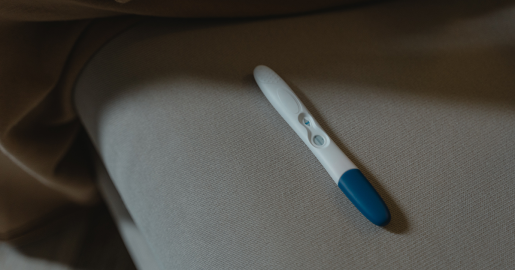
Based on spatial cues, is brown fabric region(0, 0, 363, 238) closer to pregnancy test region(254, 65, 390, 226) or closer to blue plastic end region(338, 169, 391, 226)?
pregnancy test region(254, 65, 390, 226)

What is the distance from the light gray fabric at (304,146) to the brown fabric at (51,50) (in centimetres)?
2

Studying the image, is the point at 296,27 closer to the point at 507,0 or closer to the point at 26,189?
the point at 507,0

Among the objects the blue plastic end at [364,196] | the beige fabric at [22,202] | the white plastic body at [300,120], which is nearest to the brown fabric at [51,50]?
the beige fabric at [22,202]

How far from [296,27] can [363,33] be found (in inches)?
4.0

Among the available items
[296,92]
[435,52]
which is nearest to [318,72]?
[296,92]

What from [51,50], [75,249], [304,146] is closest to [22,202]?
[75,249]

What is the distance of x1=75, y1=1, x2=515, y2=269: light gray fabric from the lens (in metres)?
0.36

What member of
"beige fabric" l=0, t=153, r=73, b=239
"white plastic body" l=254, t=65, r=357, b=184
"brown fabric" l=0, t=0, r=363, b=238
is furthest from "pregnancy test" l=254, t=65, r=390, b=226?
"beige fabric" l=0, t=153, r=73, b=239

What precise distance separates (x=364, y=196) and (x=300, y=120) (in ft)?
0.38

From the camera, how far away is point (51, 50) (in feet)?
1.55

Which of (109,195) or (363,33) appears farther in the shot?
(109,195)

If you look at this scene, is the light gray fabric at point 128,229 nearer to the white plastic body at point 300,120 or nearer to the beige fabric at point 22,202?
the beige fabric at point 22,202

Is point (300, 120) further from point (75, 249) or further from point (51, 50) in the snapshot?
point (75, 249)

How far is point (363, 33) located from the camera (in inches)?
20.7
